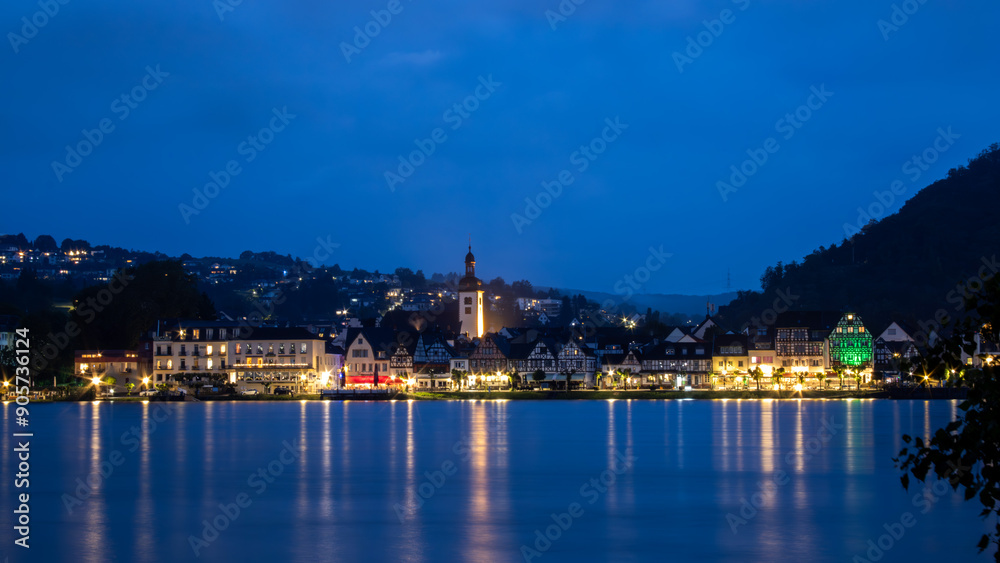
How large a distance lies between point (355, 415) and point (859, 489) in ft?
158

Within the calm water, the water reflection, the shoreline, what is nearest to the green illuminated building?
the shoreline

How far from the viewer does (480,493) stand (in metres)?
34.3

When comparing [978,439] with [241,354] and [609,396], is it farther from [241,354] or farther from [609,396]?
[241,354]

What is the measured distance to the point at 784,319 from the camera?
373 ft

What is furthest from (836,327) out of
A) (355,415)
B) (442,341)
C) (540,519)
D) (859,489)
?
(540,519)

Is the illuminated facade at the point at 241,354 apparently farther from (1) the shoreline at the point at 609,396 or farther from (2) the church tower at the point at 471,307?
(2) the church tower at the point at 471,307

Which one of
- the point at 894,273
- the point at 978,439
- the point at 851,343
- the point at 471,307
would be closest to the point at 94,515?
the point at 978,439

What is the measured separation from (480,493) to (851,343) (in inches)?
3323

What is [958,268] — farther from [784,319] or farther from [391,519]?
[391,519]

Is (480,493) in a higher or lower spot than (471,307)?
lower

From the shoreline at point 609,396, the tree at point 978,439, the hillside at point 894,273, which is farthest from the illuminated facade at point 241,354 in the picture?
the tree at point 978,439

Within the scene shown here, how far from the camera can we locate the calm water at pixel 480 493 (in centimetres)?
2494

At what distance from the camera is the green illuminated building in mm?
110581

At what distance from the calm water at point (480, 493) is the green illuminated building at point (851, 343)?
146 ft
